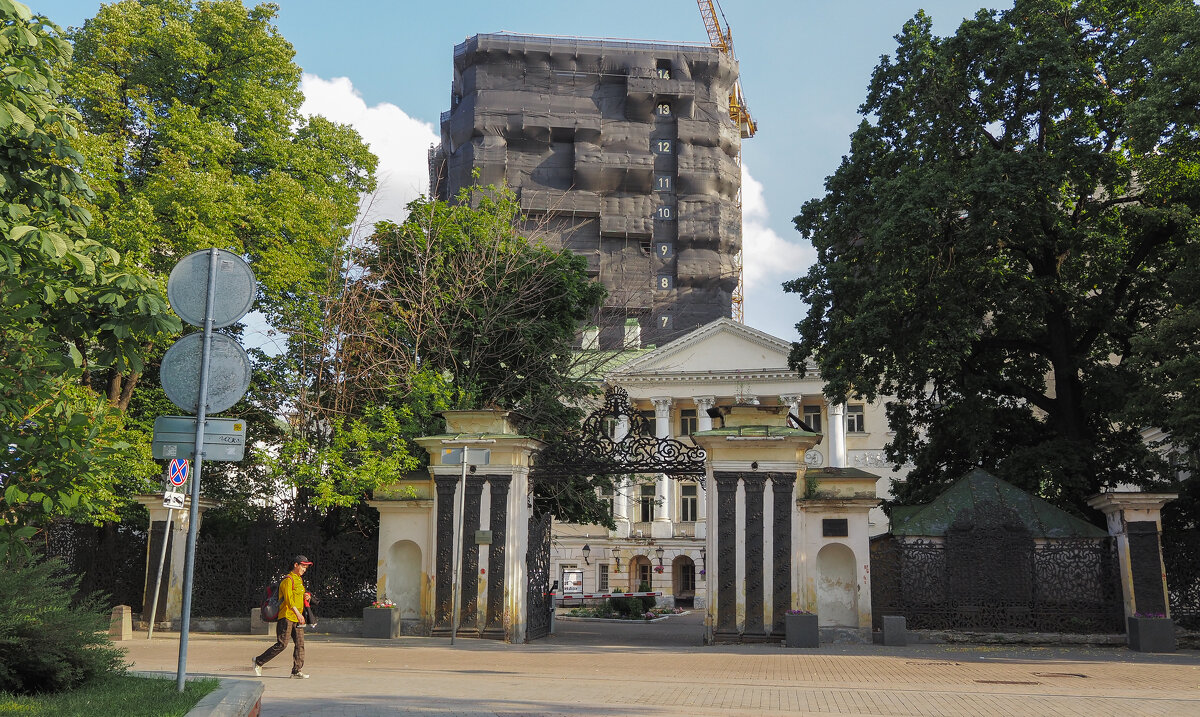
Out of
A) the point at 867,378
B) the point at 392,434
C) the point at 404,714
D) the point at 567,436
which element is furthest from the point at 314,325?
the point at 404,714

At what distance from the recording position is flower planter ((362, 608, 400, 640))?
20.5 metres

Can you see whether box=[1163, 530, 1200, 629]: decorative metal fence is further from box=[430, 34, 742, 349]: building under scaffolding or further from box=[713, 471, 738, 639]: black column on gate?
box=[430, 34, 742, 349]: building under scaffolding

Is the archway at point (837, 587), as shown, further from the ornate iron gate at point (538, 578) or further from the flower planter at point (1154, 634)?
the ornate iron gate at point (538, 578)

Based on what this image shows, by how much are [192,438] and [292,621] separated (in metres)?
5.49

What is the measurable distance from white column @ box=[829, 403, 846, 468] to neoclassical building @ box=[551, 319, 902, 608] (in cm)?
6

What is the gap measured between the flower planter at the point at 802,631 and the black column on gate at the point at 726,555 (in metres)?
1.10

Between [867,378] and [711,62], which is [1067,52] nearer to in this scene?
[867,378]

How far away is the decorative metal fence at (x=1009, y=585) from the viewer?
19.7 metres

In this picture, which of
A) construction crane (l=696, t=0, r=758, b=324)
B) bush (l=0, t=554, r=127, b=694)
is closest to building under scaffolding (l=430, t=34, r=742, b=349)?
construction crane (l=696, t=0, r=758, b=324)

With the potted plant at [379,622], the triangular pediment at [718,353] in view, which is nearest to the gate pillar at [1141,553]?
the potted plant at [379,622]

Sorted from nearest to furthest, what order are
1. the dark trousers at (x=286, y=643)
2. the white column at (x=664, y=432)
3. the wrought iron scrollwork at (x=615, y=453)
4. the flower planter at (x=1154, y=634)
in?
the dark trousers at (x=286, y=643)
the flower planter at (x=1154, y=634)
the wrought iron scrollwork at (x=615, y=453)
the white column at (x=664, y=432)

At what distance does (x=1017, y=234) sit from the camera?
75.7 ft

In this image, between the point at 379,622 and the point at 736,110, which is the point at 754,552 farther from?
the point at 736,110

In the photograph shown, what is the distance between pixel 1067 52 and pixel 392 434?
17230 mm
